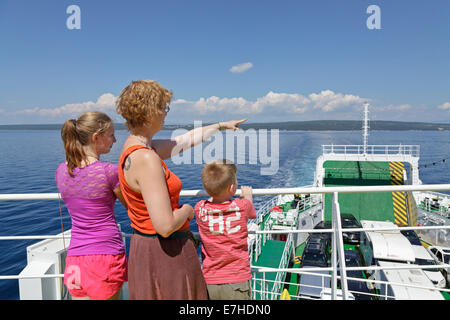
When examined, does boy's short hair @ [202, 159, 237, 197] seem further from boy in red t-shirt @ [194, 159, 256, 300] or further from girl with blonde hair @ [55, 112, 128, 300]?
girl with blonde hair @ [55, 112, 128, 300]

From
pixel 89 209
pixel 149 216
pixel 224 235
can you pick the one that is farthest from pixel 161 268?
pixel 89 209

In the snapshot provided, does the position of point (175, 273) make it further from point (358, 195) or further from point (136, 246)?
point (358, 195)

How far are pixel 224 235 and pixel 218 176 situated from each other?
1.09 feet

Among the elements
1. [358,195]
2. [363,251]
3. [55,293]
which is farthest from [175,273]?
[358,195]

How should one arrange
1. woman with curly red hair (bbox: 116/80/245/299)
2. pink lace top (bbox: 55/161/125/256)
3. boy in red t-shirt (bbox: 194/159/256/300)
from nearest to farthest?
woman with curly red hair (bbox: 116/80/245/299) → pink lace top (bbox: 55/161/125/256) → boy in red t-shirt (bbox: 194/159/256/300)

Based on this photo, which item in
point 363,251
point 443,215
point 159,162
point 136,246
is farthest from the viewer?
point 443,215

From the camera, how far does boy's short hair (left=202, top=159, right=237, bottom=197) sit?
1462mm

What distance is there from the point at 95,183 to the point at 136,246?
1.29ft

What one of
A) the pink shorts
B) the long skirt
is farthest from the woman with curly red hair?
the pink shorts

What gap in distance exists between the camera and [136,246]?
1.25 metres

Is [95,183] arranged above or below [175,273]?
above

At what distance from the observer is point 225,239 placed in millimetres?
1487

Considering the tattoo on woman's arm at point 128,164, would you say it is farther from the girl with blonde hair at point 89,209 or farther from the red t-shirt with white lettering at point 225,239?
the red t-shirt with white lettering at point 225,239

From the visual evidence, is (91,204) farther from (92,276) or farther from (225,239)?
(225,239)
